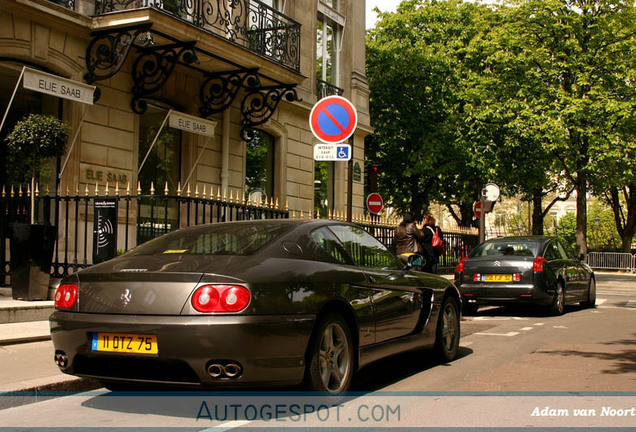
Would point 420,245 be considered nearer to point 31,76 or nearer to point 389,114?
point 31,76

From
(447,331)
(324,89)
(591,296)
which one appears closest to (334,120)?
(447,331)

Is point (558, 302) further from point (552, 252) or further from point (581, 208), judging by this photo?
point (581, 208)

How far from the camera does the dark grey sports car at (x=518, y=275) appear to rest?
12.9 metres

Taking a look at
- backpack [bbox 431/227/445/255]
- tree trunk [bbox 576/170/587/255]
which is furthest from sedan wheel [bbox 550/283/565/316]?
tree trunk [bbox 576/170/587/255]

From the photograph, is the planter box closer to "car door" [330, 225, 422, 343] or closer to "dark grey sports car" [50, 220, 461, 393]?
"dark grey sports car" [50, 220, 461, 393]

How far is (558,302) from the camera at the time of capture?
1334 cm

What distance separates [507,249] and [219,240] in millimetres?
9061

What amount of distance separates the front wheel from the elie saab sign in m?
7.43

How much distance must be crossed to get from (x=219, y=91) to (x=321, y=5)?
6446 mm

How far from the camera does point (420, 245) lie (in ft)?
47.1

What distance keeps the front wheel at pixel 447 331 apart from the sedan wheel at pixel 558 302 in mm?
6008

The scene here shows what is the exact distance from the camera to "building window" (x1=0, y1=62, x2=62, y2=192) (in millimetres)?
12188

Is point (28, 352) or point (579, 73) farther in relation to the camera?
point (579, 73)

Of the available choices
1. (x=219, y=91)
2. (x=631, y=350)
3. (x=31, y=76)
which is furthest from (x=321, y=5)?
(x=631, y=350)
